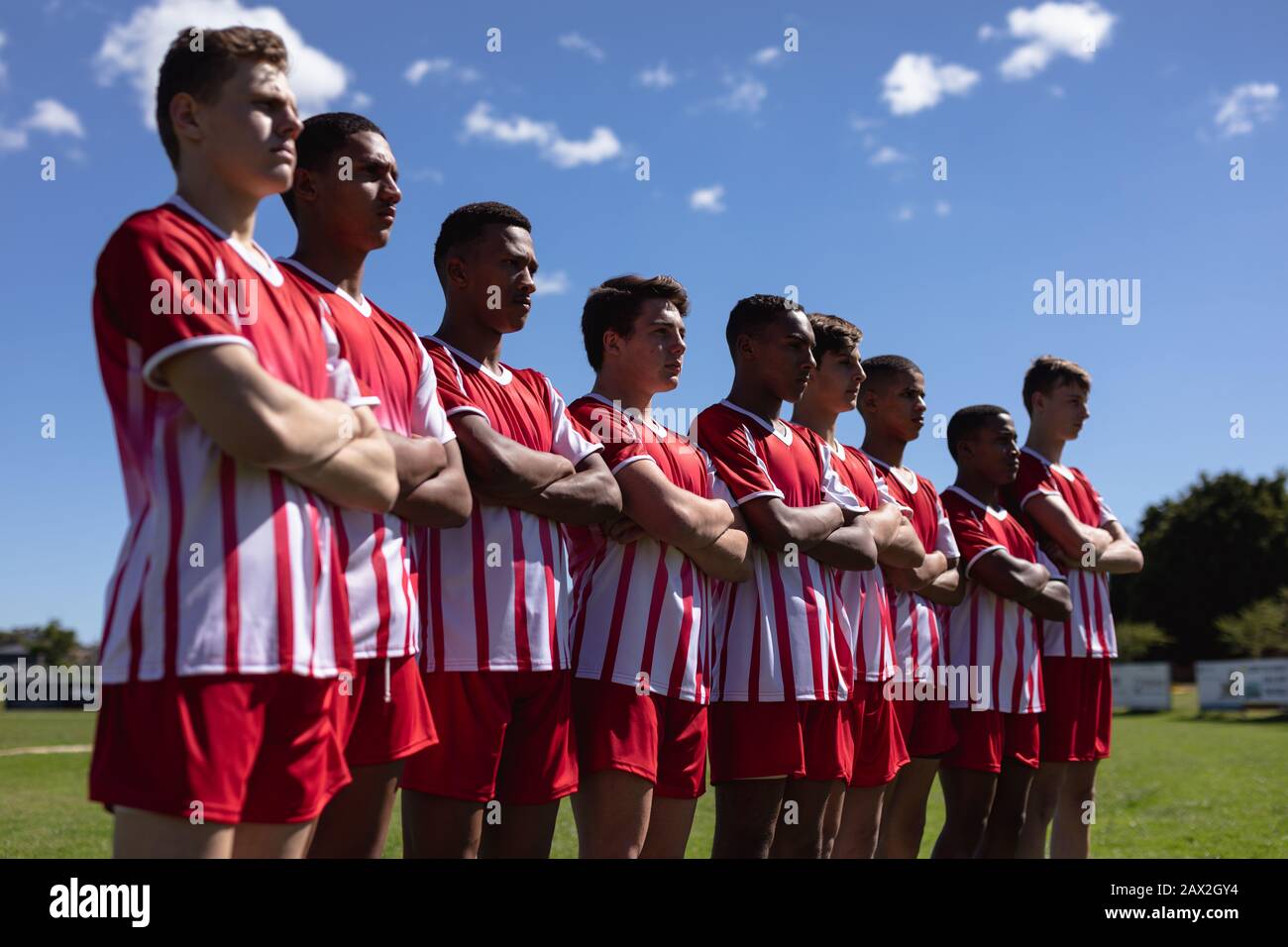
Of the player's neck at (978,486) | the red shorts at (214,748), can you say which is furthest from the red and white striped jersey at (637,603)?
the player's neck at (978,486)

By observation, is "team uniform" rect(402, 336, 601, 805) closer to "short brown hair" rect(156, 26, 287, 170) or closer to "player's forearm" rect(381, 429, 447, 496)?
"player's forearm" rect(381, 429, 447, 496)

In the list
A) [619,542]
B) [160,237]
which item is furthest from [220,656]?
[619,542]

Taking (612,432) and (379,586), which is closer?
(379,586)

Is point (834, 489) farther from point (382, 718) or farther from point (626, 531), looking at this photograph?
point (382, 718)

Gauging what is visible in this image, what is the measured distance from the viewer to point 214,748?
2.55m

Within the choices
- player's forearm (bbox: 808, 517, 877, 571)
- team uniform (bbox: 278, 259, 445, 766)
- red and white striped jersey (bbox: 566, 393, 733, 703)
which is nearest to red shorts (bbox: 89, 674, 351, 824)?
team uniform (bbox: 278, 259, 445, 766)

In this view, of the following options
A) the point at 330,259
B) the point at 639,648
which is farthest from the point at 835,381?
the point at 330,259

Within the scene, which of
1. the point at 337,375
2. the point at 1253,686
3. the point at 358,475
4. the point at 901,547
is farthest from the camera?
the point at 1253,686

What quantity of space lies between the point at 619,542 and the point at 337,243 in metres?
1.71

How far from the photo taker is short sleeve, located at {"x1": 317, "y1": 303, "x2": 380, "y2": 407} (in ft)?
10.4

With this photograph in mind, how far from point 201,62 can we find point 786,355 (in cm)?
323

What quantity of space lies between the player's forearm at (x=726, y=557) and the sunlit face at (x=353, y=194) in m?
1.84

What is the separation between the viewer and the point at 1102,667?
24.2ft

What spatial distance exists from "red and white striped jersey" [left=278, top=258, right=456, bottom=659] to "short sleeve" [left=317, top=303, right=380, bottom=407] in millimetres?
88
